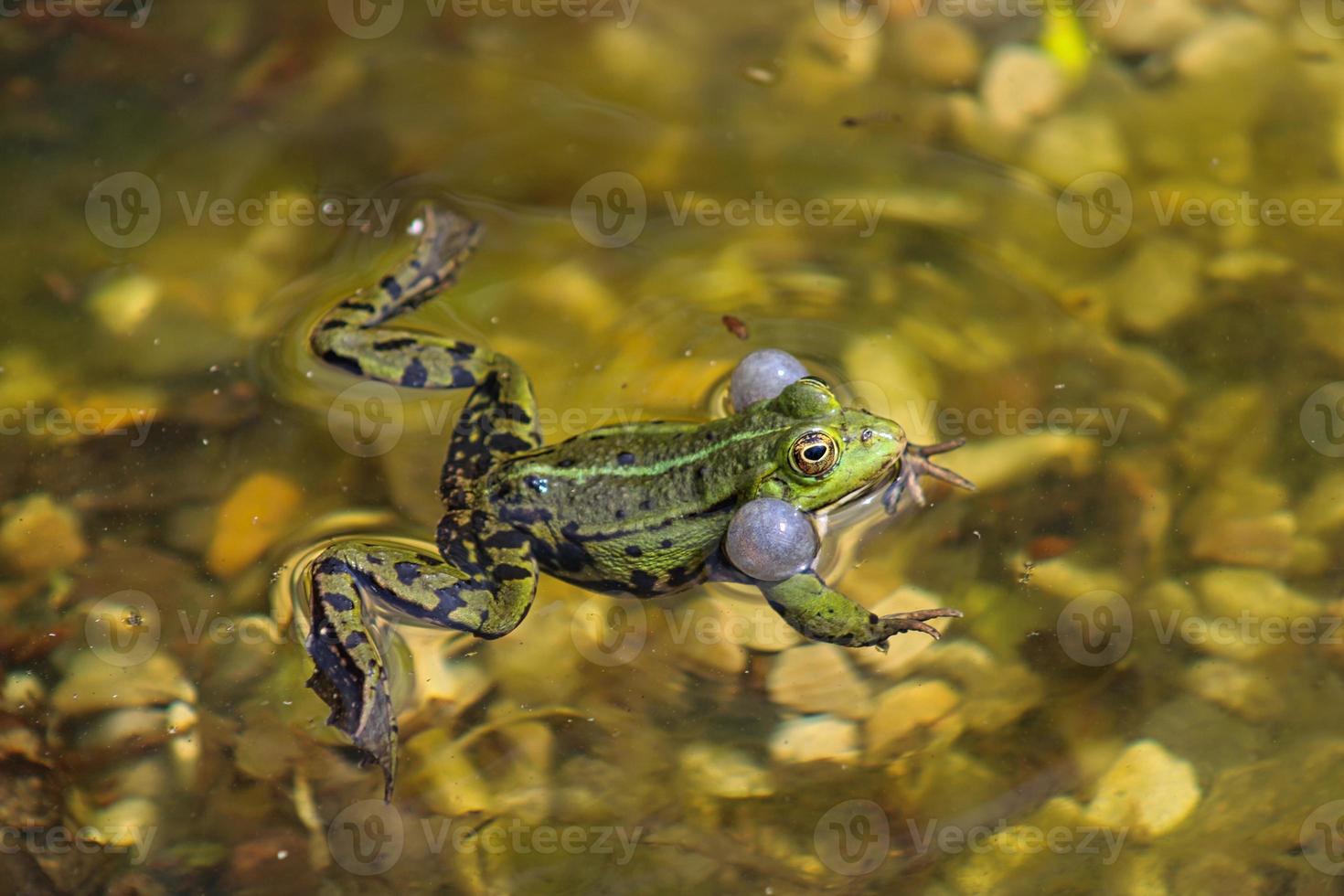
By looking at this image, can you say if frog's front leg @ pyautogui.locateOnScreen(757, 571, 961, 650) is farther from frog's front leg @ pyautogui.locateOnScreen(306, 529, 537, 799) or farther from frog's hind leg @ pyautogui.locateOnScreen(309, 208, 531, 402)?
frog's hind leg @ pyautogui.locateOnScreen(309, 208, 531, 402)

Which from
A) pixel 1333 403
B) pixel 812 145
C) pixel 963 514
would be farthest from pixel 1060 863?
pixel 812 145

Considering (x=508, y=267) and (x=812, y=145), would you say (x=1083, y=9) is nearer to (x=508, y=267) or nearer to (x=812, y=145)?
(x=812, y=145)

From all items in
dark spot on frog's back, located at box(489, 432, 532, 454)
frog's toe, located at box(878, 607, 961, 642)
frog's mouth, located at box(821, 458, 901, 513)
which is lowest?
frog's toe, located at box(878, 607, 961, 642)

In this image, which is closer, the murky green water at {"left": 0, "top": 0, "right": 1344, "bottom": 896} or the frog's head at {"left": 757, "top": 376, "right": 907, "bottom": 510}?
the frog's head at {"left": 757, "top": 376, "right": 907, "bottom": 510}

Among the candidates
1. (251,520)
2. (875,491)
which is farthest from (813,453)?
(251,520)

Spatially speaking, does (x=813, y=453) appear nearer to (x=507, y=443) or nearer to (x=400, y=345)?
(x=507, y=443)

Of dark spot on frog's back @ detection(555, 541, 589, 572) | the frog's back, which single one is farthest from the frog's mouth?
dark spot on frog's back @ detection(555, 541, 589, 572)

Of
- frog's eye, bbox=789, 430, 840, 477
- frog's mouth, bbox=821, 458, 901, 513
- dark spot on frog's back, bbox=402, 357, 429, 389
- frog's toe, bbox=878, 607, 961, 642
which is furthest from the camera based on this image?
dark spot on frog's back, bbox=402, 357, 429, 389

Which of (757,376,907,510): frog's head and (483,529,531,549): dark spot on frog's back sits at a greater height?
(757,376,907,510): frog's head
